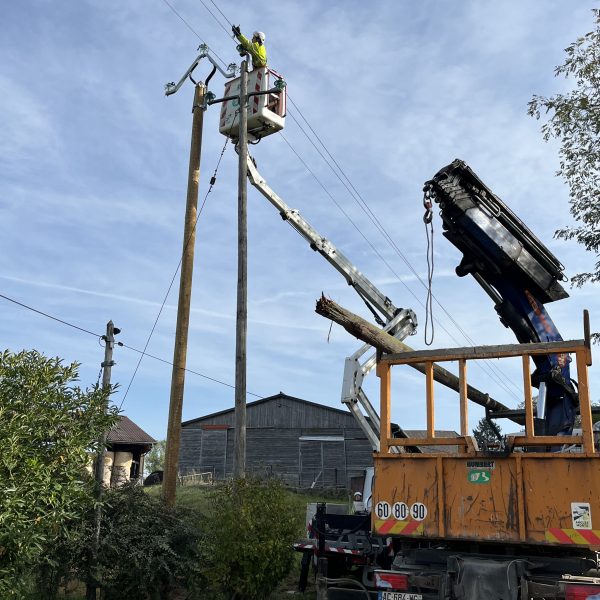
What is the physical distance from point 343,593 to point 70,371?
14.3ft

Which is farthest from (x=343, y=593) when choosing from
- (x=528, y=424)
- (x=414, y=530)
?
(x=528, y=424)

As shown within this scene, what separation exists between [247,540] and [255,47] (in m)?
11.6

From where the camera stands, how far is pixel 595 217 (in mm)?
16688

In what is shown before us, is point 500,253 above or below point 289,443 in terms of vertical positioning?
above

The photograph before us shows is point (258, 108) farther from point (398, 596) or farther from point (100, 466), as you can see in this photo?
point (398, 596)

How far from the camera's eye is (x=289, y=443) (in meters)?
36.9

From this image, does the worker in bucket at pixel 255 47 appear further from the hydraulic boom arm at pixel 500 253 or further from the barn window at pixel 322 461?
the barn window at pixel 322 461

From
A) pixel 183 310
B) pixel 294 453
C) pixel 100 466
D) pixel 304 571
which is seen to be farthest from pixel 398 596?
pixel 294 453

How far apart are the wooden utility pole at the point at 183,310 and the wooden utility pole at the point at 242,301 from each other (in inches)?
39.9

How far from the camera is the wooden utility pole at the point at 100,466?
891 cm

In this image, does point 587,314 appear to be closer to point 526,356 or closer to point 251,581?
point 526,356

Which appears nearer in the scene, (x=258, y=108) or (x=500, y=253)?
(x=500, y=253)

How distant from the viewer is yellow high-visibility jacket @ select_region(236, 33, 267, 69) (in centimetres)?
1546

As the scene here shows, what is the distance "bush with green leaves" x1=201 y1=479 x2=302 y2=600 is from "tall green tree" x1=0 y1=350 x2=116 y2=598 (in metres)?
1.90
